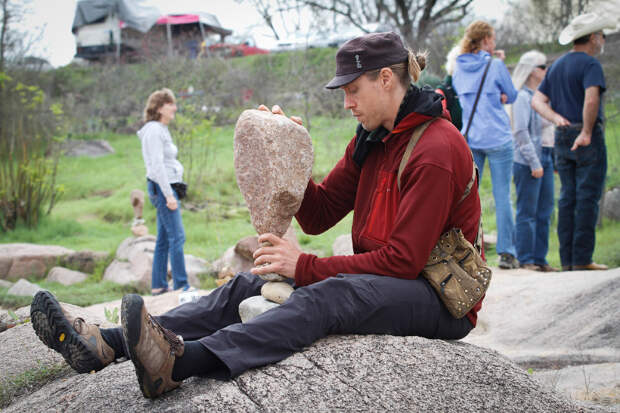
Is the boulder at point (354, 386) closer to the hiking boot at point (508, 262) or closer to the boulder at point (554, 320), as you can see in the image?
the boulder at point (554, 320)

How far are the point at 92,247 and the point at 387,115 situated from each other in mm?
7719

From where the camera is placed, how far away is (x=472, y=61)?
567cm

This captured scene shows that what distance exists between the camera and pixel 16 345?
11.4 feet

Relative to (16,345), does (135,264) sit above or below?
below

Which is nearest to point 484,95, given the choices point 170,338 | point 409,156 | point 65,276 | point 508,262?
point 508,262

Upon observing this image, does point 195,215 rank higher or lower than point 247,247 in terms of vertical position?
lower

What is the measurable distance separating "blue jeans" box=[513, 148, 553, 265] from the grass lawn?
517mm

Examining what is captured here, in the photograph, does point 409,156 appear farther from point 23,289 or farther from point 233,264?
point 23,289

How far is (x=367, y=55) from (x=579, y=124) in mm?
3670

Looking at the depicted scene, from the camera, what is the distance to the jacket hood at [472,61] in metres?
5.63

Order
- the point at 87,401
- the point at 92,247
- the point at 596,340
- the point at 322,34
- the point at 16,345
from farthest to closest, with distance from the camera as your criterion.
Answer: the point at 322,34, the point at 92,247, the point at 596,340, the point at 16,345, the point at 87,401

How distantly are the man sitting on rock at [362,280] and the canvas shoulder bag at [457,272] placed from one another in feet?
0.17

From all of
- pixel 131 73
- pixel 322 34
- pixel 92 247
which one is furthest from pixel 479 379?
pixel 131 73

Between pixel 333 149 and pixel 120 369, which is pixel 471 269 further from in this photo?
pixel 333 149
